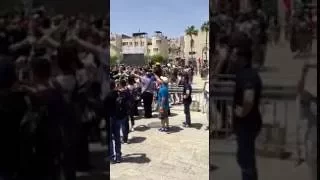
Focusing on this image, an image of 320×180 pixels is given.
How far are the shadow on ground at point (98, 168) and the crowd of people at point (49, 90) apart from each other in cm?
6

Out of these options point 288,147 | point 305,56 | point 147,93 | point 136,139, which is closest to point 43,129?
point 288,147

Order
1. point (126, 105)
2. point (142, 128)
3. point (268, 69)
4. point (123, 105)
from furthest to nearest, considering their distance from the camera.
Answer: point (142, 128) → point (126, 105) → point (123, 105) → point (268, 69)

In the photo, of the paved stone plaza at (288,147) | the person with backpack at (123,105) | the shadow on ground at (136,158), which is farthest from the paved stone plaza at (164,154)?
the paved stone plaza at (288,147)

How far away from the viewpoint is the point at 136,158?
7828 mm

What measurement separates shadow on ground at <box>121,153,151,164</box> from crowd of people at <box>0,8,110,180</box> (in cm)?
326

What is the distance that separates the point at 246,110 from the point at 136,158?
374 centimetres

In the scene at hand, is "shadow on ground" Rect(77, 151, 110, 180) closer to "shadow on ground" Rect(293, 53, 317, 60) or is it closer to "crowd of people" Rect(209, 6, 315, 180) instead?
"crowd of people" Rect(209, 6, 315, 180)

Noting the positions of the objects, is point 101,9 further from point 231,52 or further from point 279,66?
point 279,66

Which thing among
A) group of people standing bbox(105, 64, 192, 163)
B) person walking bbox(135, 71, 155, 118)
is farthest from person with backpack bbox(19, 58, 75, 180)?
person walking bbox(135, 71, 155, 118)

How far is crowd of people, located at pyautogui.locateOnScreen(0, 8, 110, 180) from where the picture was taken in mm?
4102

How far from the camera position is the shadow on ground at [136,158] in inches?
299

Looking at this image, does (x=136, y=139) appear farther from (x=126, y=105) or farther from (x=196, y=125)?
(x=196, y=125)

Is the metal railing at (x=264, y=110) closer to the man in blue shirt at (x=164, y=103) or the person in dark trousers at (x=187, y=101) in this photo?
the man in blue shirt at (x=164, y=103)

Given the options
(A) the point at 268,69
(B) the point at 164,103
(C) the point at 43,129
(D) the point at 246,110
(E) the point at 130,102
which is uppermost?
(A) the point at 268,69
